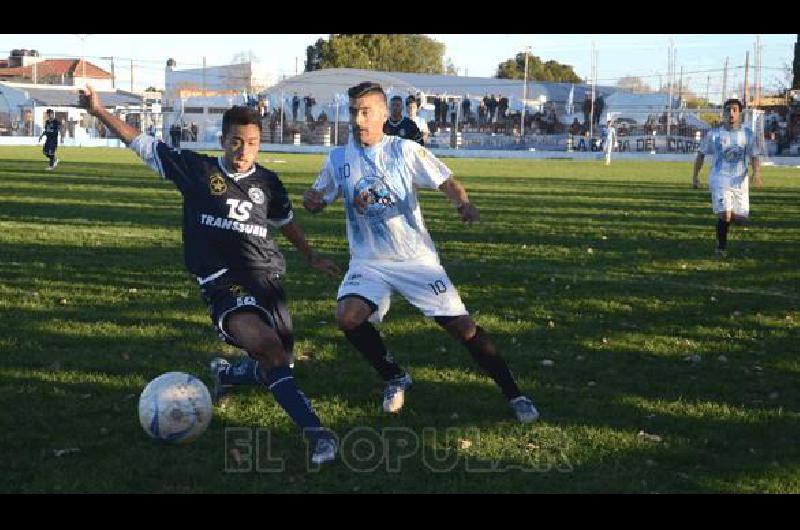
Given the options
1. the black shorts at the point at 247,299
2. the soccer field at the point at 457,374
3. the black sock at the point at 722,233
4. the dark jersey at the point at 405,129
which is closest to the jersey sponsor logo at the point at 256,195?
the black shorts at the point at 247,299

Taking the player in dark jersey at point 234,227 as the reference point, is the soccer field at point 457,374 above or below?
below

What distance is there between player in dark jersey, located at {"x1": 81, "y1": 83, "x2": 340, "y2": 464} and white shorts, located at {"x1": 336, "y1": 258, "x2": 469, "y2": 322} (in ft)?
1.91

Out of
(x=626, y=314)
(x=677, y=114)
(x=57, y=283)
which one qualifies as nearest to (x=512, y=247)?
(x=626, y=314)

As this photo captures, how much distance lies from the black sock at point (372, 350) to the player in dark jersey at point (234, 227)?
61cm

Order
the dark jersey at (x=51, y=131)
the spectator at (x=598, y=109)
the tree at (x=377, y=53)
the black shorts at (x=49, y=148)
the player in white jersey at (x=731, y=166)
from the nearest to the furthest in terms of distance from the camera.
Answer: the player in white jersey at (x=731, y=166) < the black shorts at (x=49, y=148) < the dark jersey at (x=51, y=131) < the spectator at (x=598, y=109) < the tree at (x=377, y=53)

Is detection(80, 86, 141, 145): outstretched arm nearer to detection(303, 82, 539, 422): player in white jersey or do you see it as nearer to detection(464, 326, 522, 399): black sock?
detection(303, 82, 539, 422): player in white jersey

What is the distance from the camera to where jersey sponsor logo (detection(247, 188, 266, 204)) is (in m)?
6.44

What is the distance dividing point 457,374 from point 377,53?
325ft

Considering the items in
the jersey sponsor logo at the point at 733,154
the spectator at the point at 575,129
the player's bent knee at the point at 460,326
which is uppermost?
the spectator at the point at 575,129

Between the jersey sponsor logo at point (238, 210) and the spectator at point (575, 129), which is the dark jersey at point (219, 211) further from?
the spectator at point (575, 129)

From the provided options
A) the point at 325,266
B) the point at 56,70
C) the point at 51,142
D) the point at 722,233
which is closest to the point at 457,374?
the point at 325,266

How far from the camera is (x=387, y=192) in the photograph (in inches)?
265

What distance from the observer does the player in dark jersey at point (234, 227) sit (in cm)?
616

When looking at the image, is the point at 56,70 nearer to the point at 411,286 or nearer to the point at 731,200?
the point at 731,200
